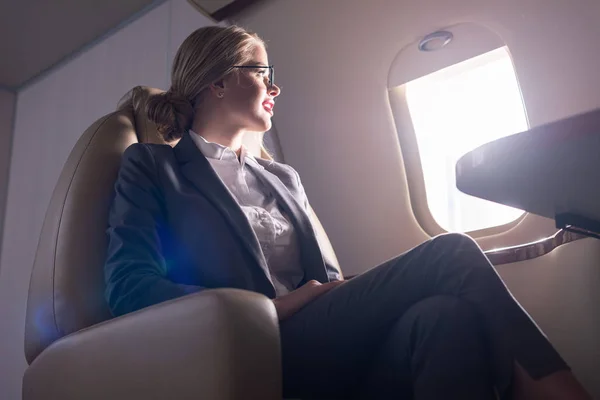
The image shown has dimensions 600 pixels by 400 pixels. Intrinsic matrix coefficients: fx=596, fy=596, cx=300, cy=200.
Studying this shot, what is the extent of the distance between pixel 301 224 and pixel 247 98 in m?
0.33

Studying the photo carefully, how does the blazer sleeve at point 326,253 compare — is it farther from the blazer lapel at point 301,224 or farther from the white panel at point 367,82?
the white panel at point 367,82

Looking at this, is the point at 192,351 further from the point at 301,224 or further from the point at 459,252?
the point at 301,224

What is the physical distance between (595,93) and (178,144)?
0.97 m

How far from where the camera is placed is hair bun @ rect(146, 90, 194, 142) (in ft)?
4.35

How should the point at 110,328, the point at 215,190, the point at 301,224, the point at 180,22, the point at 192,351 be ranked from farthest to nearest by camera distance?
the point at 180,22
the point at 301,224
the point at 215,190
the point at 110,328
the point at 192,351

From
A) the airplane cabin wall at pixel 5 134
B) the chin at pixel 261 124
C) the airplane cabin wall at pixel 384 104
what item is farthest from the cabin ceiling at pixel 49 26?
the chin at pixel 261 124

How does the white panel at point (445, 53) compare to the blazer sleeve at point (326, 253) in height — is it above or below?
above

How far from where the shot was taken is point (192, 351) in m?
0.71

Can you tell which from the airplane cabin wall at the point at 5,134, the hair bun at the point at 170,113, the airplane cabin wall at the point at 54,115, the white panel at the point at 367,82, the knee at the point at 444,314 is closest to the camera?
the knee at the point at 444,314

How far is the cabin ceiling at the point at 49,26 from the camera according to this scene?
248 cm

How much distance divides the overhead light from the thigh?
852 millimetres

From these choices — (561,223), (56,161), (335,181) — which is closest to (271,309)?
(561,223)

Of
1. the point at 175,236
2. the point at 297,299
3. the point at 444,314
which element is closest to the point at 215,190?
the point at 175,236

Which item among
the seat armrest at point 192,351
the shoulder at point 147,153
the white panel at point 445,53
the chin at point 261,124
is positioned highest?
the white panel at point 445,53
